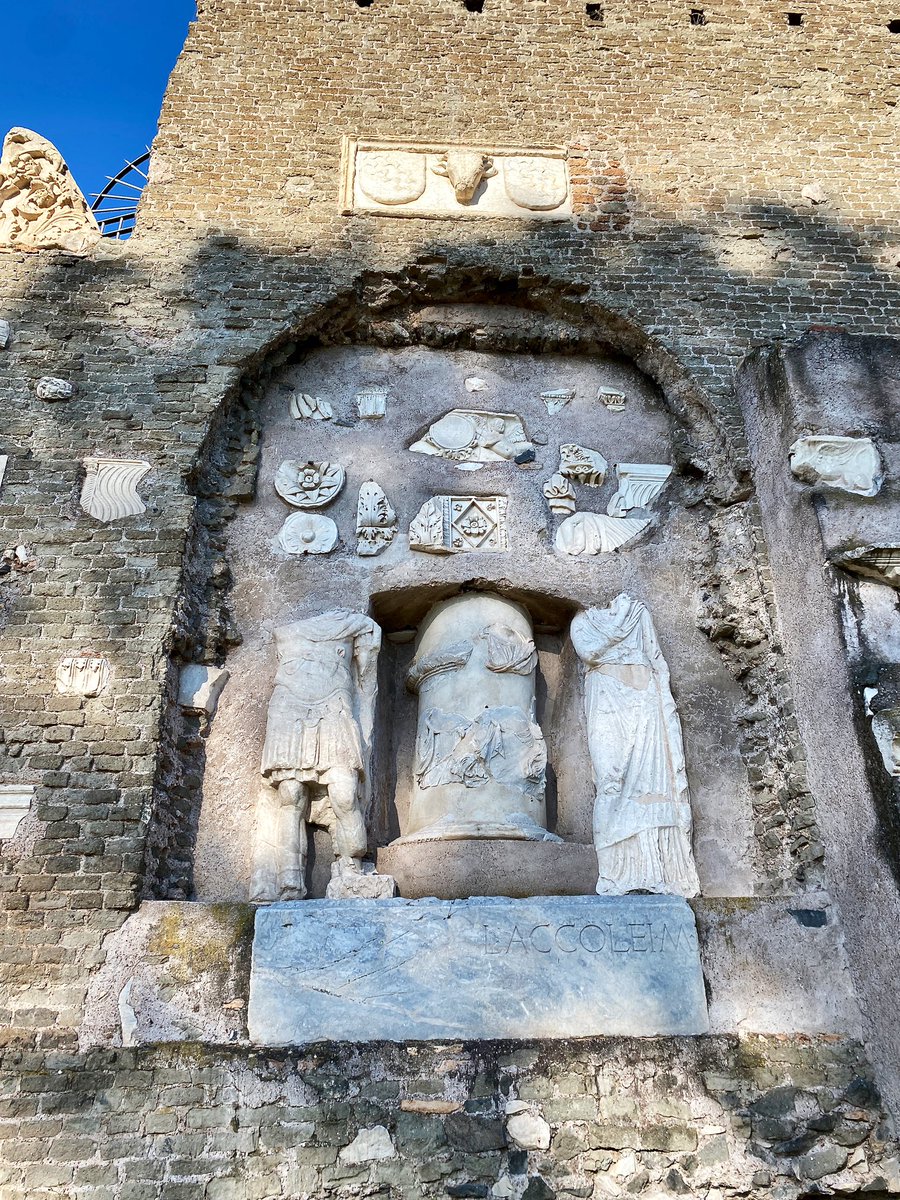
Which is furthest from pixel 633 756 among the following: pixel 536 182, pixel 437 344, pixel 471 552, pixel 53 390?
pixel 536 182

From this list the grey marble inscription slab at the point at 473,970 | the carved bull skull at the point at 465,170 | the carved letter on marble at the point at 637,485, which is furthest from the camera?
the carved bull skull at the point at 465,170

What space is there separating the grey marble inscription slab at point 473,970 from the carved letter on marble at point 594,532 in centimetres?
232

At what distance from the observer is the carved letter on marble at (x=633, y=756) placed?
5.18 m

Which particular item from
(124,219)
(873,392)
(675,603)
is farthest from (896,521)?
(124,219)

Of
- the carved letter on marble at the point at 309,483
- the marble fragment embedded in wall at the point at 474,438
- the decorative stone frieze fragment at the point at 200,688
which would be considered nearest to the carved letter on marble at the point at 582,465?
the marble fragment embedded in wall at the point at 474,438

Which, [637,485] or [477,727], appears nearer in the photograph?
[477,727]

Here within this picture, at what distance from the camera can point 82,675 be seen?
17.3 feet

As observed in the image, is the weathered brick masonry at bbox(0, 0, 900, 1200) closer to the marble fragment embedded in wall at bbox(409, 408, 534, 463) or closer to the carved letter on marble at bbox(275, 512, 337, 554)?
the carved letter on marble at bbox(275, 512, 337, 554)

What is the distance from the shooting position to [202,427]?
20.2 ft

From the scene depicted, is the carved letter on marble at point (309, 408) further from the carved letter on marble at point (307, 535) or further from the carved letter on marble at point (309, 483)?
the carved letter on marble at point (307, 535)

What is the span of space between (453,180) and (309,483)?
101 inches

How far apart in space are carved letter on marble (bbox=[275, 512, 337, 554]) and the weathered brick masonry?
378mm

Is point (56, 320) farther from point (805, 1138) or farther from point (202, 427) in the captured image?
point (805, 1138)

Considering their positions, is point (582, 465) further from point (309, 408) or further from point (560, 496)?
point (309, 408)
